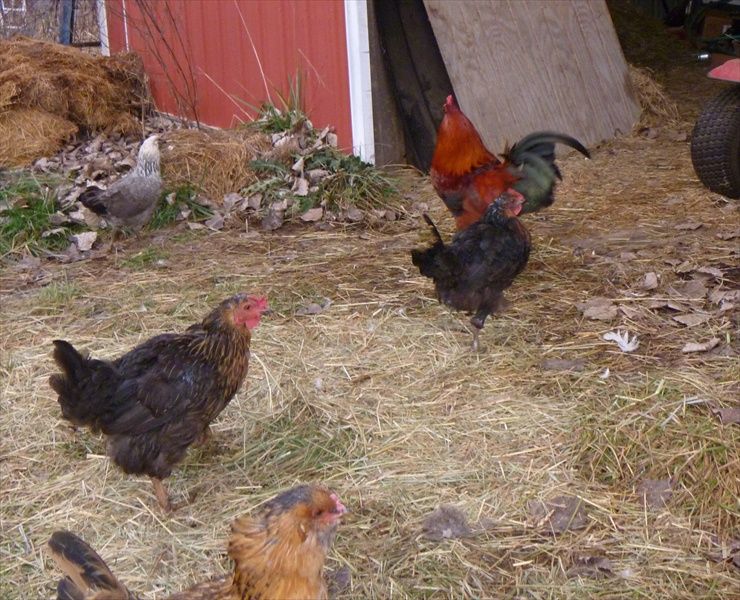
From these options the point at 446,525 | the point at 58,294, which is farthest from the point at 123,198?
the point at 446,525

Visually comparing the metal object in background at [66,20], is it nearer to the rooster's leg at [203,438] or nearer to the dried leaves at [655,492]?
the rooster's leg at [203,438]

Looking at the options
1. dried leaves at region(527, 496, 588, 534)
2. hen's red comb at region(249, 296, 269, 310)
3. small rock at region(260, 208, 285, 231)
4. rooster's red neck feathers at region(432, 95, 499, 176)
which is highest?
rooster's red neck feathers at region(432, 95, 499, 176)

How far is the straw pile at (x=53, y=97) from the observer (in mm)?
9398

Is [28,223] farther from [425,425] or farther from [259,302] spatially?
[425,425]

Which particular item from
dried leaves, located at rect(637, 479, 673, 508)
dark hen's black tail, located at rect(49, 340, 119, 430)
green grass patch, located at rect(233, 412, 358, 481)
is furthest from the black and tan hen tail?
dried leaves, located at rect(637, 479, 673, 508)

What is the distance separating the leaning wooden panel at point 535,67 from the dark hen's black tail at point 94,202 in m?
3.10

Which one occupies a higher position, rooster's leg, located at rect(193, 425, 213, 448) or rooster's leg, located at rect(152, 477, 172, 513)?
rooster's leg, located at rect(193, 425, 213, 448)

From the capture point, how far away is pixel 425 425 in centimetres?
413

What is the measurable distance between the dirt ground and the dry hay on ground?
0.01 meters

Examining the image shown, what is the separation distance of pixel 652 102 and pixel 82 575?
27.3 ft

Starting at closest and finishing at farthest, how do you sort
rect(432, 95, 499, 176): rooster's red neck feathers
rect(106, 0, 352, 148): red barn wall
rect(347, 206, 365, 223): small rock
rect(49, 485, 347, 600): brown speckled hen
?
rect(49, 485, 347, 600): brown speckled hen < rect(432, 95, 499, 176): rooster's red neck feathers < rect(347, 206, 365, 223): small rock < rect(106, 0, 352, 148): red barn wall

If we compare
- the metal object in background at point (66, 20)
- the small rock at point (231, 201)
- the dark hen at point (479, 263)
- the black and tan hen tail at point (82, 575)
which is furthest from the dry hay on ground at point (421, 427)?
the metal object in background at point (66, 20)

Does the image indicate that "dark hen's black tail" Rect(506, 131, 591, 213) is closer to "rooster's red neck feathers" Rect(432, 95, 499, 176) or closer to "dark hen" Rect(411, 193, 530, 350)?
"rooster's red neck feathers" Rect(432, 95, 499, 176)

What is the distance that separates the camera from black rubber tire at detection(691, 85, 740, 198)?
21.7 feet
